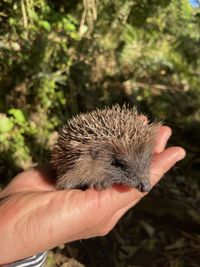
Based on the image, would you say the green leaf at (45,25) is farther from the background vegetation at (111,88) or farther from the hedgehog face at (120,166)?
the hedgehog face at (120,166)

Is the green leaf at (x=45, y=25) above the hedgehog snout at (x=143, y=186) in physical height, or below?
above

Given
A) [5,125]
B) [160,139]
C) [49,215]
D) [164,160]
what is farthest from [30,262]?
[5,125]

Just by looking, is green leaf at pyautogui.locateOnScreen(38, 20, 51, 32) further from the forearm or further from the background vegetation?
the forearm

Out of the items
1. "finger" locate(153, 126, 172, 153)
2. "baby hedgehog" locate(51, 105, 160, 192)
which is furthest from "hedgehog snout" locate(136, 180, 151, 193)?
"finger" locate(153, 126, 172, 153)

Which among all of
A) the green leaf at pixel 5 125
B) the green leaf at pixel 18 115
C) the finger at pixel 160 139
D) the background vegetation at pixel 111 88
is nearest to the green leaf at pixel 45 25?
the background vegetation at pixel 111 88

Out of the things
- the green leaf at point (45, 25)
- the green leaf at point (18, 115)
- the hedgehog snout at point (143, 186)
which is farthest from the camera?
the green leaf at point (45, 25)

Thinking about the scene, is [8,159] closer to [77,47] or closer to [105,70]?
[77,47]

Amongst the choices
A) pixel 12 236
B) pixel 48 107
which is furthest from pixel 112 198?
pixel 48 107

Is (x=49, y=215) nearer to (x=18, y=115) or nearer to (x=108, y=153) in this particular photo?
(x=108, y=153)
